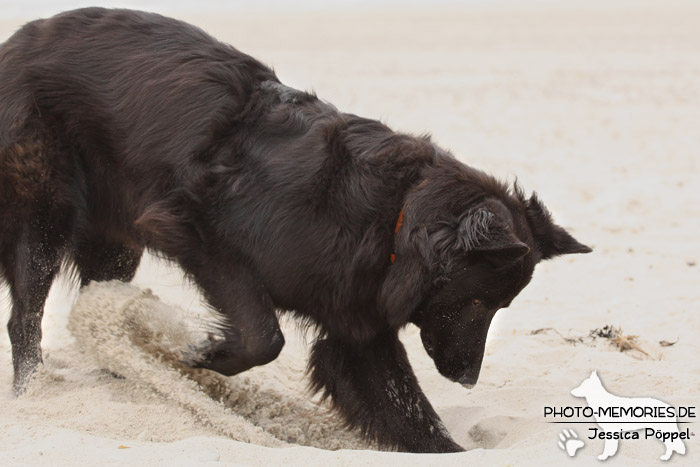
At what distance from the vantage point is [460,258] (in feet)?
13.3

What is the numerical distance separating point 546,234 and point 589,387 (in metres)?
0.83

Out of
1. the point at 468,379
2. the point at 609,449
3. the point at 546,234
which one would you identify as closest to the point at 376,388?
the point at 468,379

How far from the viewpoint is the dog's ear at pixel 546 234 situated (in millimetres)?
4465

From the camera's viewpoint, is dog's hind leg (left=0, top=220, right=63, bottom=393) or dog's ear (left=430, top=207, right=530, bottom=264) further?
dog's hind leg (left=0, top=220, right=63, bottom=393)

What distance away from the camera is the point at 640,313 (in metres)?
6.18

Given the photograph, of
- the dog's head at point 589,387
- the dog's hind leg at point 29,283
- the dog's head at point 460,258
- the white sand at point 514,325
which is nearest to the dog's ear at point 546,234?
the dog's head at point 460,258

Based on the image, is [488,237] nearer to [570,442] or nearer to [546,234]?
[546,234]

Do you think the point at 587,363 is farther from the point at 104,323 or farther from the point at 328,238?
the point at 104,323

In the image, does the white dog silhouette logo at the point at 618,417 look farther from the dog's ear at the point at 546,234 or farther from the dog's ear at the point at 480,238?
the dog's ear at the point at 480,238

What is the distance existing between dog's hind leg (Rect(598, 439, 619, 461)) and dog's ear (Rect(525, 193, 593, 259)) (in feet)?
3.44

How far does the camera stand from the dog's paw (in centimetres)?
373

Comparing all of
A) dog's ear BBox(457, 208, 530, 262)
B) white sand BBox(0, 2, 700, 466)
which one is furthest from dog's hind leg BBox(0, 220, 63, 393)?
dog's ear BBox(457, 208, 530, 262)

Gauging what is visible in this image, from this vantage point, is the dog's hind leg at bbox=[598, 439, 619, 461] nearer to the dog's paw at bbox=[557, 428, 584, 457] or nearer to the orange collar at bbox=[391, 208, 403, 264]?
the dog's paw at bbox=[557, 428, 584, 457]

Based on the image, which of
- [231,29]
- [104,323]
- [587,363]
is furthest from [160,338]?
[231,29]
